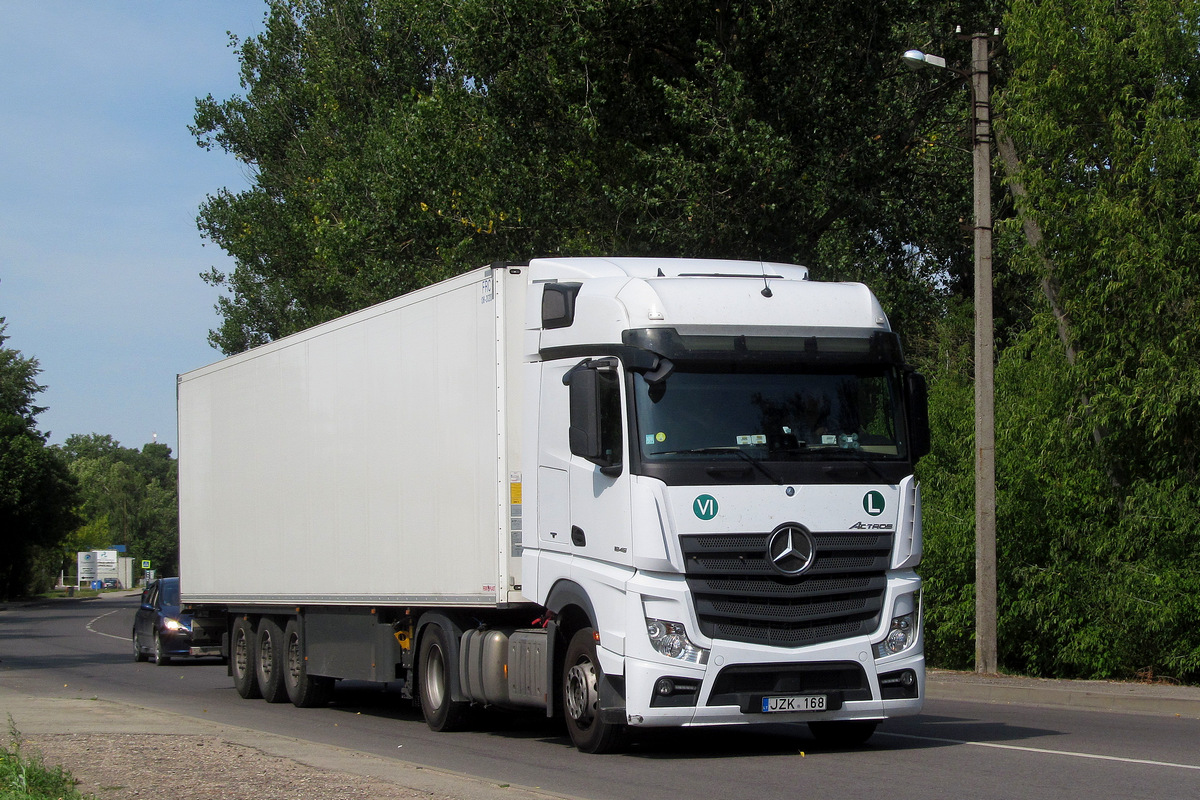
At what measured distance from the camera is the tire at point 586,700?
10.0m

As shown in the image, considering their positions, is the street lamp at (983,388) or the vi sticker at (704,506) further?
the street lamp at (983,388)

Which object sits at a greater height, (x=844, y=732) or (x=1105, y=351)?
(x=1105, y=351)

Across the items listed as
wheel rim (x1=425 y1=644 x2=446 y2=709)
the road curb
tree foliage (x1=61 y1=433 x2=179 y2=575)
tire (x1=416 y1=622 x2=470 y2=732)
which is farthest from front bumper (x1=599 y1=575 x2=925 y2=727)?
tree foliage (x1=61 y1=433 x2=179 y2=575)

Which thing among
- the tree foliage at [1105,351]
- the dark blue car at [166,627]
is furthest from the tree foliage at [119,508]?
the tree foliage at [1105,351]

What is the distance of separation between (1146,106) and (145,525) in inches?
6315

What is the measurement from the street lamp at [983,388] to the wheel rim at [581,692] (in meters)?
8.51

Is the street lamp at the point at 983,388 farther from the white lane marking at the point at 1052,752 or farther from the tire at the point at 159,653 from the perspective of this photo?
the tire at the point at 159,653

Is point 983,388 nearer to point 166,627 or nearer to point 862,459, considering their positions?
point 862,459

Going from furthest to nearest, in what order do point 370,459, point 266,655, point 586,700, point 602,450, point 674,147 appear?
point 674,147
point 266,655
point 370,459
point 586,700
point 602,450

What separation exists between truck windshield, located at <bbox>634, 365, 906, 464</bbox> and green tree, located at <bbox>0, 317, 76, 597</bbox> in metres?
77.3

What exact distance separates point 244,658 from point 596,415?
1001 centimetres

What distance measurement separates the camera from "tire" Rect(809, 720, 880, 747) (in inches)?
420

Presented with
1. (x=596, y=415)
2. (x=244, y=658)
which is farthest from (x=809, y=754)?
(x=244, y=658)

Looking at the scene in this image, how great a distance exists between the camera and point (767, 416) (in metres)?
9.86
